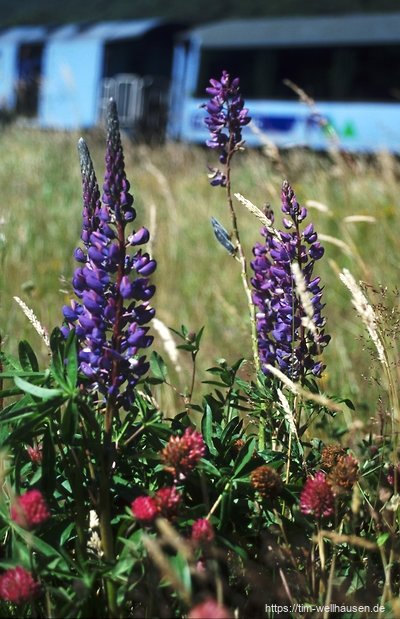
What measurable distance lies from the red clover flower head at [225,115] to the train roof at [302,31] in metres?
13.1

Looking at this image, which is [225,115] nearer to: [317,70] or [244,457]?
[244,457]

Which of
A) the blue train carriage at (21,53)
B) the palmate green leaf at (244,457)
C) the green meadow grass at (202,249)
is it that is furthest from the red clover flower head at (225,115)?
the blue train carriage at (21,53)

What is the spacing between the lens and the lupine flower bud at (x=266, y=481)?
126 centimetres

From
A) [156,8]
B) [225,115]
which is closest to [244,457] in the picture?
[225,115]

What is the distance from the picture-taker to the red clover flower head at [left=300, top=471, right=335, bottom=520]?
4.14 feet

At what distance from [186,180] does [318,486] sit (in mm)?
7366

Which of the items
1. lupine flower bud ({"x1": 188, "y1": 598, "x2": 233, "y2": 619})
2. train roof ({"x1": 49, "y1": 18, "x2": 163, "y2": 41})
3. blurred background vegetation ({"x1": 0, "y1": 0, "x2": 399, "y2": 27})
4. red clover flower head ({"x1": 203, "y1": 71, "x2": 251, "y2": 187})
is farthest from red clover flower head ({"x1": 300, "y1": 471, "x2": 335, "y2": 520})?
blurred background vegetation ({"x1": 0, "y1": 0, "x2": 399, "y2": 27})

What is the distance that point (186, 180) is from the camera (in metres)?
8.46

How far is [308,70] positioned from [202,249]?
35.5 ft

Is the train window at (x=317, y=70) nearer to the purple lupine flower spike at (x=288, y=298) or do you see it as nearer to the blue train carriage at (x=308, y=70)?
the blue train carriage at (x=308, y=70)

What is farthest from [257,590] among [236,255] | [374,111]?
[374,111]

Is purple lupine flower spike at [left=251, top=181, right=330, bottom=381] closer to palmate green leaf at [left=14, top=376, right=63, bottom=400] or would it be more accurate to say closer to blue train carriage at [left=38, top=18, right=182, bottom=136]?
palmate green leaf at [left=14, top=376, right=63, bottom=400]

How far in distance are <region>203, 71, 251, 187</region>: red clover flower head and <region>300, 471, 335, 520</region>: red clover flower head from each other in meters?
0.69

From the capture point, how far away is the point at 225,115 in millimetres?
1671
